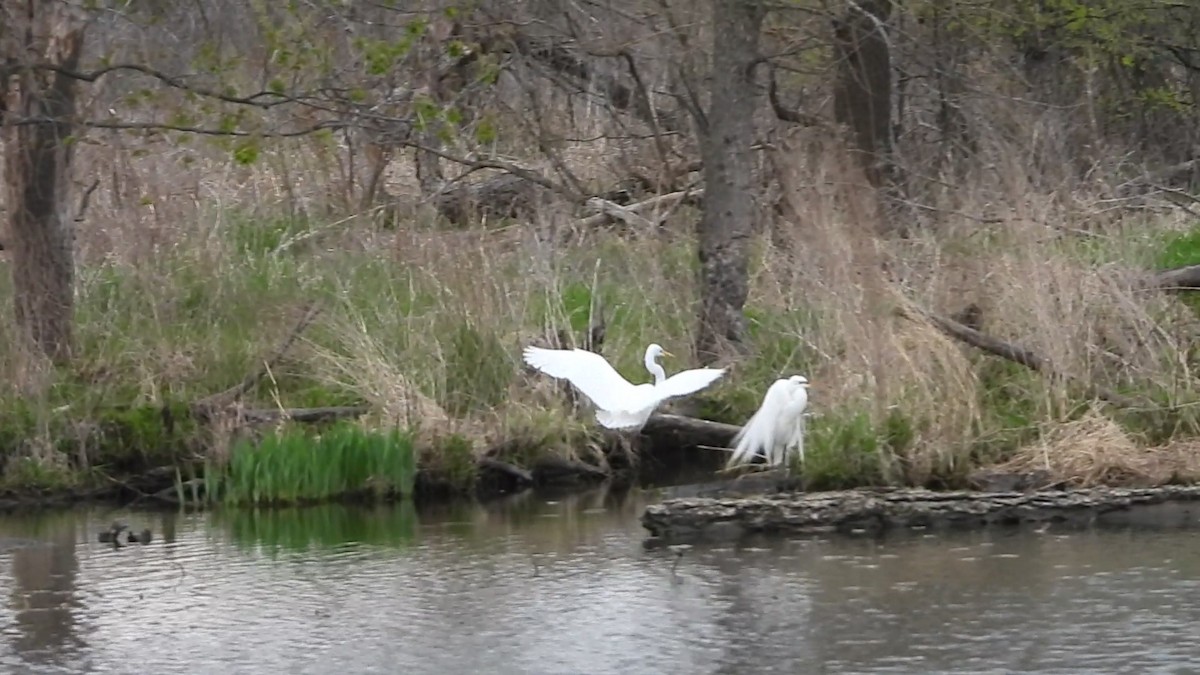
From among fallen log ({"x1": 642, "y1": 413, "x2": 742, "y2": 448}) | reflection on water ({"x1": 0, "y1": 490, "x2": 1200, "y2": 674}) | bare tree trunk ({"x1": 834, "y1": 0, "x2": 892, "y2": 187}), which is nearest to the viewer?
reflection on water ({"x1": 0, "y1": 490, "x2": 1200, "y2": 674})

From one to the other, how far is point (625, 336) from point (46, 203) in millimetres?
4260

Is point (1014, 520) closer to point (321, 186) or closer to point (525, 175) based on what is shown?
point (525, 175)

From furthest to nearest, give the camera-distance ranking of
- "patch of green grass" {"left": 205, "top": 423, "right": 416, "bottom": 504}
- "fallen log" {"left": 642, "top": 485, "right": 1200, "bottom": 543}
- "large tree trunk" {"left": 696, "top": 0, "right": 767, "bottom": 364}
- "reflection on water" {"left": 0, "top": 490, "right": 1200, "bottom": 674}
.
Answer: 1. "large tree trunk" {"left": 696, "top": 0, "right": 767, "bottom": 364}
2. "patch of green grass" {"left": 205, "top": 423, "right": 416, "bottom": 504}
3. "fallen log" {"left": 642, "top": 485, "right": 1200, "bottom": 543}
4. "reflection on water" {"left": 0, "top": 490, "right": 1200, "bottom": 674}

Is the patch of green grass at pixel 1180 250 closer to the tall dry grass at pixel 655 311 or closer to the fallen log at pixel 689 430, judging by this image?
the tall dry grass at pixel 655 311

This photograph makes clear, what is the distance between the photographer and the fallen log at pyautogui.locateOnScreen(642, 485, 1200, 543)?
1049cm

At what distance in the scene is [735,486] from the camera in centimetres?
1153

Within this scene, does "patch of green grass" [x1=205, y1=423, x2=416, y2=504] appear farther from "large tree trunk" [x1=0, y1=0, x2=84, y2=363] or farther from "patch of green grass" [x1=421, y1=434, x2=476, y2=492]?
"large tree trunk" [x1=0, y1=0, x2=84, y2=363]

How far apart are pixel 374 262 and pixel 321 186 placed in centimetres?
285

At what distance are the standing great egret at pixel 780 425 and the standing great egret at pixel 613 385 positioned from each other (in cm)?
35

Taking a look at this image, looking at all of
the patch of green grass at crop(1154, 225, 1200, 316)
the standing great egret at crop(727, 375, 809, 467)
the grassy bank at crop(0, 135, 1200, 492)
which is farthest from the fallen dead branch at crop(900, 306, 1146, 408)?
the patch of green grass at crop(1154, 225, 1200, 316)

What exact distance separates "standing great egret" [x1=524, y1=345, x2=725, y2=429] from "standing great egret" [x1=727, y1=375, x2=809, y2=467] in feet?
1.15

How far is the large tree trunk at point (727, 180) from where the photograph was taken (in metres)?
14.1

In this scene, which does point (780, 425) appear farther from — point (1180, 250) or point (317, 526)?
point (1180, 250)

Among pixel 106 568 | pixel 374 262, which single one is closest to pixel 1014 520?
pixel 106 568
